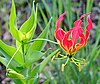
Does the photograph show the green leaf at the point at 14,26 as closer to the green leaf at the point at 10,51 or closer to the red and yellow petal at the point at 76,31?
the green leaf at the point at 10,51

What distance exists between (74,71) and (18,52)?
21.2 inches

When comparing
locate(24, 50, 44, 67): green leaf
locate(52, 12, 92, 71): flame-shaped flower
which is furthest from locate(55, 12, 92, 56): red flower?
locate(24, 50, 44, 67): green leaf

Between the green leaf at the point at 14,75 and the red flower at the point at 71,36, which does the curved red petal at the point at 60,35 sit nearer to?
the red flower at the point at 71,36

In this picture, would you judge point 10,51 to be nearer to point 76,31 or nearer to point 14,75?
point 14,75

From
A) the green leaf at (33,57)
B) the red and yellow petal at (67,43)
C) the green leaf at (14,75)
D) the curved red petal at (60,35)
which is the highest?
the curved red petal at (60,35)

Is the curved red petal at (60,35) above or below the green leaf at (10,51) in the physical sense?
above

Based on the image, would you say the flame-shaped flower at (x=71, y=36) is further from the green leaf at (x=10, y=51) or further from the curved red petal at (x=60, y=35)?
the green leaf at (x=10, y=51)

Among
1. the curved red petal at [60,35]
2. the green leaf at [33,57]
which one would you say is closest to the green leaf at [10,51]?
the green leaf at [33,57]

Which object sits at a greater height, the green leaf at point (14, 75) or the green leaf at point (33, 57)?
the green leaf at point (33, 57)

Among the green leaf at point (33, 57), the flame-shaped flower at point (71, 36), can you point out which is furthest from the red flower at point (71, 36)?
the green leaf at point (33, 57)

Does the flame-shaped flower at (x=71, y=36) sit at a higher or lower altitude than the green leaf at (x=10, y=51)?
higher

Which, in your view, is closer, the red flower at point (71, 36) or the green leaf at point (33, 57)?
the red flower at point (71, 36)

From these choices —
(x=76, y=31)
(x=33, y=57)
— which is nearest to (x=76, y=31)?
(x=76, y=31)

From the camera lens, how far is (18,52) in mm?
1205
